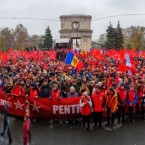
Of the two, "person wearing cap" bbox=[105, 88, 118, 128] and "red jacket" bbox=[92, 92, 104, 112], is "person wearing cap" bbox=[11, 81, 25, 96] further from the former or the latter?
"person wearing cap" bbox=[105, 88, 118, 128]

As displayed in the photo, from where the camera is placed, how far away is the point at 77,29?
8125cm

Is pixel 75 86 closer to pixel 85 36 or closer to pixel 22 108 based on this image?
pixel 22 108

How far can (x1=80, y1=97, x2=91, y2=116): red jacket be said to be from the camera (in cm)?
1345

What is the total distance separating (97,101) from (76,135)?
1.51 meters

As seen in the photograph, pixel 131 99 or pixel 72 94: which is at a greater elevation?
pixel 72 94

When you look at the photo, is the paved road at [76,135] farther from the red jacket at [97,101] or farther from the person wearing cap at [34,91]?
the person wearing cap at [34,91]

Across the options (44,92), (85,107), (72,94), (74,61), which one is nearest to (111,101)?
(85,107)

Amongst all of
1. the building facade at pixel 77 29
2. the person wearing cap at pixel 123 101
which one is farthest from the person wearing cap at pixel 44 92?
the building facade at pixel 77 29

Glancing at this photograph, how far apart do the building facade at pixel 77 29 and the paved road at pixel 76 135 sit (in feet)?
221

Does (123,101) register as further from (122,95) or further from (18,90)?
(18,90)

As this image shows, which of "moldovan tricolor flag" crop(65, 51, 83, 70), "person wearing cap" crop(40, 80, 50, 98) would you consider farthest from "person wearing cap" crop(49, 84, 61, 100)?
"moldovan tricolor flag" crop(65, 51, 83, 70)

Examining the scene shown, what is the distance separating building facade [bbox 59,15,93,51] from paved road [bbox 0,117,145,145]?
67.4 metres

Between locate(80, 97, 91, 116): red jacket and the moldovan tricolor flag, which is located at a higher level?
the moldovan tricolor flag

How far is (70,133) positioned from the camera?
520 inches
